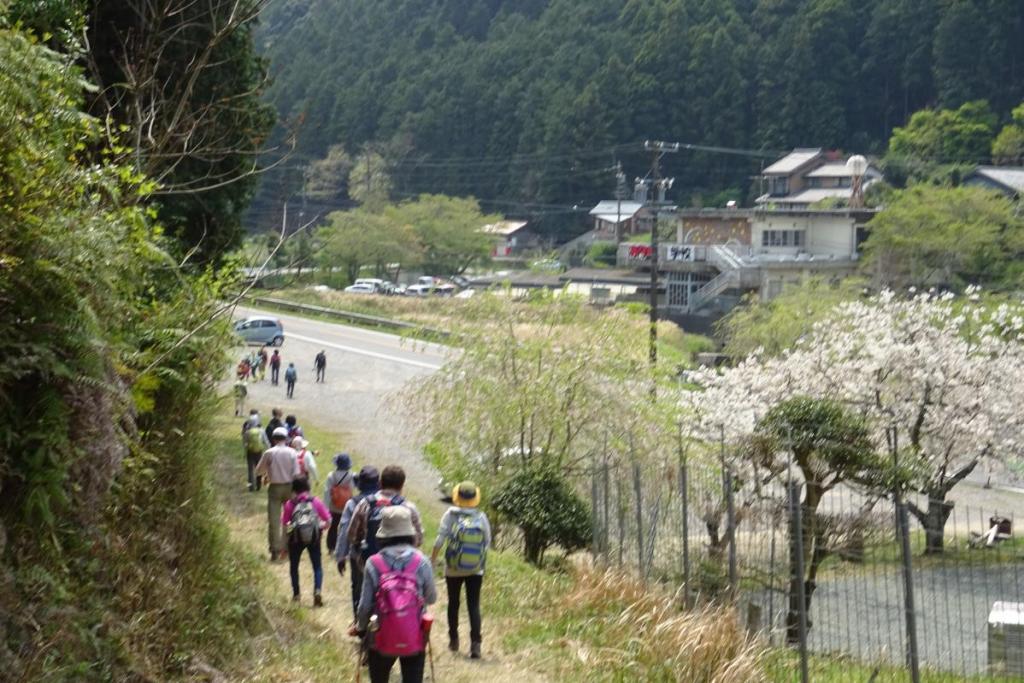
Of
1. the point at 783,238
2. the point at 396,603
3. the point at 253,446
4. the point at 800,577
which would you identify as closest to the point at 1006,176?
the point at 783,238

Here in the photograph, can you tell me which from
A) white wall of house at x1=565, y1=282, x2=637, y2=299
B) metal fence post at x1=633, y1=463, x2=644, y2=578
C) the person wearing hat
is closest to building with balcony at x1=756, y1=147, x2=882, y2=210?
white wall of house at x1=565, y1=282, x2=637, y2=299

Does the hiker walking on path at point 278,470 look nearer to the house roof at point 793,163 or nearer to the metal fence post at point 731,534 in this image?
the metal fence post at point 731,534

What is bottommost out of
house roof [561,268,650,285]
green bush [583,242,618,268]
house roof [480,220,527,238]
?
house roof [561,268,650,285]

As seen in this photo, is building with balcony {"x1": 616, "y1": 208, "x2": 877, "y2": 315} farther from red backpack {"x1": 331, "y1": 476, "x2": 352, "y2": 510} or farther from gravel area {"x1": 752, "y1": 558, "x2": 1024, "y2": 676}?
red backpack {"x1": 331, "y1": 476, "x2": 352, "y2": 510}

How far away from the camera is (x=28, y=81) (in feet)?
19.7

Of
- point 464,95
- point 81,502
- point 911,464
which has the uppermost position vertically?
point 464,95

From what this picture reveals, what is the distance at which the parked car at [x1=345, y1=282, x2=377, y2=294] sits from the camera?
6106 centimetres

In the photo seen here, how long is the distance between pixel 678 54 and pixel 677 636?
70.9 metres

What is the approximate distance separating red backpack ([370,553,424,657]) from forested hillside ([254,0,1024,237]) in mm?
68588

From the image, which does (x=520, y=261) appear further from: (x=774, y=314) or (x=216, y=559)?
(x=216, y=559)

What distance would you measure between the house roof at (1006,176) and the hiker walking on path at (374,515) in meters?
57.1

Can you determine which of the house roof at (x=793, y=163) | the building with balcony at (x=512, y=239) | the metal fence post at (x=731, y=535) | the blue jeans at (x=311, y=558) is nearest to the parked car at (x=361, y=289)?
the building with balcony at (x=512, y=239)

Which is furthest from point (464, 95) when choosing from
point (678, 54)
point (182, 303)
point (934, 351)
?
point (182, 303)

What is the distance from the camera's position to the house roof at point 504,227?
70.2 metres
